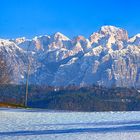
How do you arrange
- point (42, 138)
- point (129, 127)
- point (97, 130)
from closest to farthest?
1. point (42, 138)
2. point (97, 130)
3. point (129, 127)

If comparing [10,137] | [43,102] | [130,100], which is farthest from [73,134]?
[130,100]

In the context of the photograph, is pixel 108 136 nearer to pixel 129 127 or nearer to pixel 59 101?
pixel 129 127

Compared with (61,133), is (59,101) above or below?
above

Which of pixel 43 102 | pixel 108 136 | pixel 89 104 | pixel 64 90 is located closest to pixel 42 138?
pixel 108 136

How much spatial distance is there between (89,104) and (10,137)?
144 metres

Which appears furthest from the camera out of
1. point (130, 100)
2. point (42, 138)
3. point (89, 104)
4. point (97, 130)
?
point (130, 100)

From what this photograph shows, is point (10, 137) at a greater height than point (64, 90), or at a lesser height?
lesser

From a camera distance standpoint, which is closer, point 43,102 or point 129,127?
point 129,127

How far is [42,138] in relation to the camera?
2122 centimetres

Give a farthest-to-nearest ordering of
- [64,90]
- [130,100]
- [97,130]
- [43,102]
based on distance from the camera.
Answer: [64,90], [130,100], [43,102], [97,130]

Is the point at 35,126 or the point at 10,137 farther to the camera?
the point at 35,126

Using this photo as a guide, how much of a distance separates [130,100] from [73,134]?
532ft

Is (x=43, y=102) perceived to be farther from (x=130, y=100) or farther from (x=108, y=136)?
(x=108, y=136)

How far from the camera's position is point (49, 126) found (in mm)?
26672
